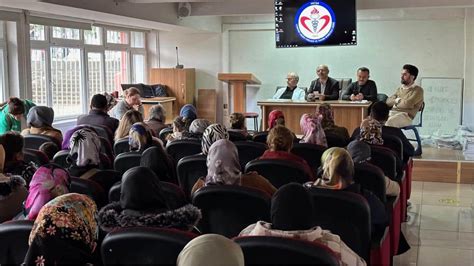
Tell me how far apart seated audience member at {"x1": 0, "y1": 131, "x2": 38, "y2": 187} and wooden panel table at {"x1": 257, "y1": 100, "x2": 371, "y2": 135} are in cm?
483

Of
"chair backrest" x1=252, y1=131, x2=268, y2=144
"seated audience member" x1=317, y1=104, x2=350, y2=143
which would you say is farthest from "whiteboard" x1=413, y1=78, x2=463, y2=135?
"chair backrest" x1=252, y1=131, x2=268, y2=144

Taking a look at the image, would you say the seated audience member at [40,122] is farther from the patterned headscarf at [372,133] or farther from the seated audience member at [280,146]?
the patterned headscarf at [372,133]

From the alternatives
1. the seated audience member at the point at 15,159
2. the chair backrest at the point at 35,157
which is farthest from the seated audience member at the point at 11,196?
the chair backrest at the point at 35,157

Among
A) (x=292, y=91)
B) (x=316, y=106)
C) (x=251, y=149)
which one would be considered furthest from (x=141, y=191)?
(x=292, y=91)

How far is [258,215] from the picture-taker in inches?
115

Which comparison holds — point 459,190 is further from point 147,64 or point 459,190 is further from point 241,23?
point 147,64

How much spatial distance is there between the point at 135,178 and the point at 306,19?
6.20 m

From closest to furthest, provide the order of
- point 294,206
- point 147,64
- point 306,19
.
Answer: point 294,206
point 306,19
point 147,64

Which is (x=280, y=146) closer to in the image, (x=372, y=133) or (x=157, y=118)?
(x=372, y=133)

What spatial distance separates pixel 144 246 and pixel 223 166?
1.32m

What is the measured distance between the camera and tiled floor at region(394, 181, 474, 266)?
4559mm

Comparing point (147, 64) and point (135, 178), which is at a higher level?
point (147, 64)

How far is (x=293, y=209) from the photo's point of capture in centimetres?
222

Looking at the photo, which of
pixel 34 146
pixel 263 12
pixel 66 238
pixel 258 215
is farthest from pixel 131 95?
pixel 66 238
